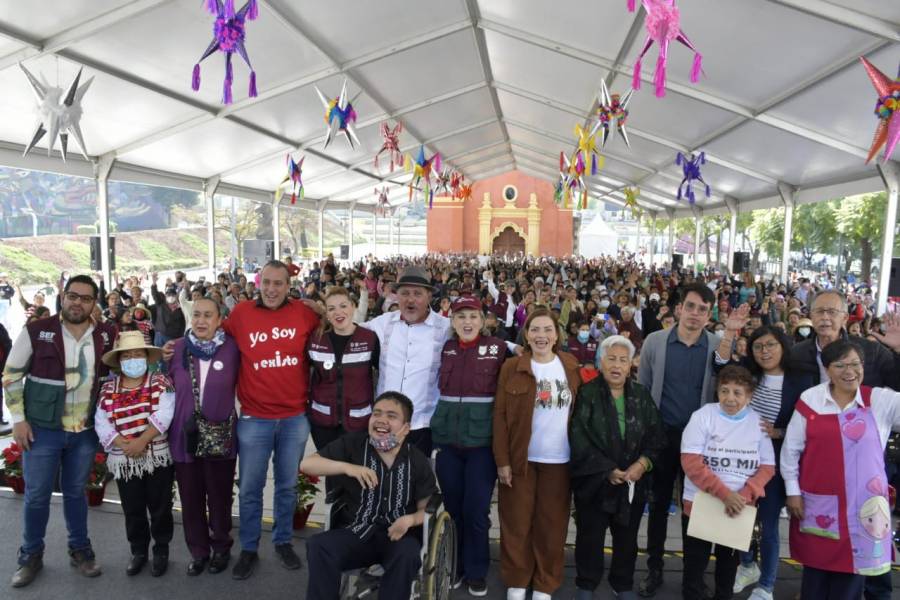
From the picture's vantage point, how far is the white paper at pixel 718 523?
2.61 meters

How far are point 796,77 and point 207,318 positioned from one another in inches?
336

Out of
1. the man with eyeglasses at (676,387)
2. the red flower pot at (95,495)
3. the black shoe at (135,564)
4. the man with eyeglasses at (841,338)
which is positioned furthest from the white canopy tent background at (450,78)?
the black shoe at (135,564)

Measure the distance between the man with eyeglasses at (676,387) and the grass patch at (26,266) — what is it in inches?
827

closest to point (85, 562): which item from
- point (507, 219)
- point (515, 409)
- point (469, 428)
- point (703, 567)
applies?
point (469, 428)

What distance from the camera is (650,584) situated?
2.97 m

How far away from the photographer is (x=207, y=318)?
2.90 meters

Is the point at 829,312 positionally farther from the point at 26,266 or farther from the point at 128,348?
the point at 26,266

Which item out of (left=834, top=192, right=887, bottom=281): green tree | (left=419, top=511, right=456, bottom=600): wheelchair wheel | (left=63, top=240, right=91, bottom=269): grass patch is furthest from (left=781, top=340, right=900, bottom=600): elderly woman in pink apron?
(left=63, top=240, right=91, bottom=269): grass patch

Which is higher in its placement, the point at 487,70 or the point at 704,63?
the point at 487,70

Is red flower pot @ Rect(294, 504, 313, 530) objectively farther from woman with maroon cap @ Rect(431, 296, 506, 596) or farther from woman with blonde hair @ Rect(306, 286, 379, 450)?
woman with maroon cap @ Rect(431, 296, 506, 596)

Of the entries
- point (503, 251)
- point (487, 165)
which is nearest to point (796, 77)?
point (487, 165)

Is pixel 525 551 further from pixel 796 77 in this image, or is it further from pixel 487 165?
pixel 487 165

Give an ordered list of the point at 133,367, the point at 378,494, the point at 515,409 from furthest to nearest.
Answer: the point at 133,367 < the point at 515,409 < the point at 378,494

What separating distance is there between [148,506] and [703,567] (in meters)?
2.87
